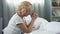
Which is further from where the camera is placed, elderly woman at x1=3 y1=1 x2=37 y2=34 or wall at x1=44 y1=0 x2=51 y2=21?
wall at x1=44 y1=0 x2=51 y2=21

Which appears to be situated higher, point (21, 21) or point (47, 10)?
point (21, 21)

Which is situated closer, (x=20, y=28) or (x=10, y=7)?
(x=20, y=28)

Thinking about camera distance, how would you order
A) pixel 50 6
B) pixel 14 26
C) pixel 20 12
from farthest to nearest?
pixel 50 6, pixel 14 26, pixel 20 12

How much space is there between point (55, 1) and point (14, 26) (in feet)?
8.64

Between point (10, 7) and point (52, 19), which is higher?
point (10, 7)

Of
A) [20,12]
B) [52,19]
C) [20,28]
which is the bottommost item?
[52,19]

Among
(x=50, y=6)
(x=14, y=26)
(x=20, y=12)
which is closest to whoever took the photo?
(x=20, y=12)

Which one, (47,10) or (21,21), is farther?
(47,10)

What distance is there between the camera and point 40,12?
3945 millimetres

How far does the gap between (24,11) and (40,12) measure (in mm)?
2493

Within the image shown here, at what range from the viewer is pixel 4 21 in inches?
153

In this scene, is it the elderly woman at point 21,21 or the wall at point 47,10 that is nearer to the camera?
the elderly woman at point 21,21

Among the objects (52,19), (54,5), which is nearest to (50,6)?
(54,5)

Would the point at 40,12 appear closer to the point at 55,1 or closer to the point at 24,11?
the point at 55,1
